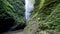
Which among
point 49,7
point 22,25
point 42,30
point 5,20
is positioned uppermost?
point 49,7

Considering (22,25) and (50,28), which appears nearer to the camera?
(50,28)

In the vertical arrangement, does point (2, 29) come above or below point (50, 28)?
below

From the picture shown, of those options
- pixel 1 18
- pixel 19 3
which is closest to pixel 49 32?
pixel 1 18

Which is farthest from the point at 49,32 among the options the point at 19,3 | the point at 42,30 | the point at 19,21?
the point at 19,3

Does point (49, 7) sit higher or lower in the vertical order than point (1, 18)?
higher

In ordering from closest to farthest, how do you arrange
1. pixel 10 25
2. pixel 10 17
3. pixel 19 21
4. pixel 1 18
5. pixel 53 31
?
pixel 53 31 → pixel 1 18 → pixel 10 17 → pixel 10 25 → pixel 19 21

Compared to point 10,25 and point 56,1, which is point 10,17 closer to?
point 10,25

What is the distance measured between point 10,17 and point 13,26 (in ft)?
5.48

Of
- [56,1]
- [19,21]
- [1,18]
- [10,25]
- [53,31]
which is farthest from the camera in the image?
[19,21]

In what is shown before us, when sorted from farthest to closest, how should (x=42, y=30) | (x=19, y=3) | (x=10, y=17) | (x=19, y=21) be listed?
(x=19, y=3)
(x=19, y=21)
(x=10, y=17)
(x=42, y=30)

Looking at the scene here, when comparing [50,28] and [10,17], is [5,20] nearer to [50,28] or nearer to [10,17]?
[10,17]

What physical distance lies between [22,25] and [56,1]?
1079cm

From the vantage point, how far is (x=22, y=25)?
47.0 ft

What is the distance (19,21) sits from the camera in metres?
14.2
